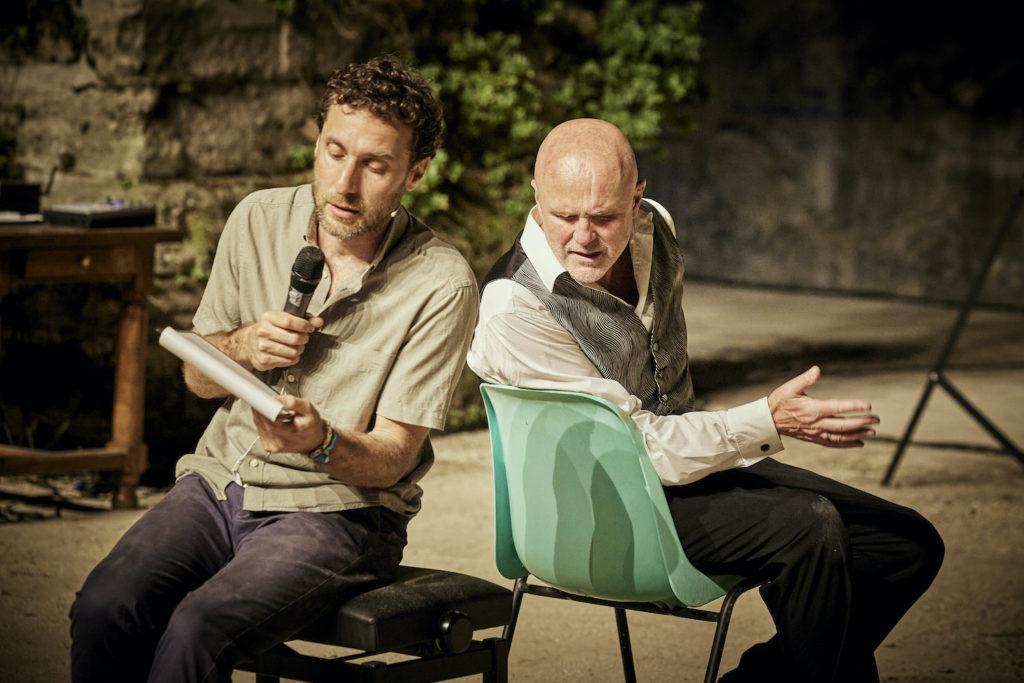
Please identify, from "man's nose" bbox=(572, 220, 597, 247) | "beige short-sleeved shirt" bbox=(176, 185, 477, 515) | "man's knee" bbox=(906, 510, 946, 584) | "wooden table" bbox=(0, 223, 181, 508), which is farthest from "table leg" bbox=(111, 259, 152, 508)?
"man's knee" bbox=(906, 510, 946, 584)

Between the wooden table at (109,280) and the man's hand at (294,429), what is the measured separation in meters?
2.39

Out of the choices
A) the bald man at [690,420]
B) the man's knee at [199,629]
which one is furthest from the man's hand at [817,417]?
the man's knee at [199,629]

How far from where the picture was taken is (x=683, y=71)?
261 inches

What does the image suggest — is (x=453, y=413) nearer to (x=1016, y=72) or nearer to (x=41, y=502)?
(x=41, y=502)

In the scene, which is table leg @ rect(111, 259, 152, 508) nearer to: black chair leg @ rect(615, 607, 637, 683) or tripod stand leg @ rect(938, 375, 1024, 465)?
black chair leg @ rect(615, 607, 637, 683)

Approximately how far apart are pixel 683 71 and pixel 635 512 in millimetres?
4425

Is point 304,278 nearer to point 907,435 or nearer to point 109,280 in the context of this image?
point 109,280

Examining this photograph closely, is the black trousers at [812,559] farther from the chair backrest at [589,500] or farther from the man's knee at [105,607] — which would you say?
the man's knee at [105,607]

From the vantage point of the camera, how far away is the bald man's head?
8.85 ft

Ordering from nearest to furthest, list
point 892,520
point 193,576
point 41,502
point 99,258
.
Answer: point 193,576 < point 892,520 < point 99,258 < point 41,502

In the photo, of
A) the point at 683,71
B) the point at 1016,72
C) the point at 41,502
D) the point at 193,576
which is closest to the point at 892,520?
the point at 193,576

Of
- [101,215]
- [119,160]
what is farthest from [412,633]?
[119,160]

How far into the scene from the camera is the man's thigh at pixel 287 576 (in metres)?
2.31

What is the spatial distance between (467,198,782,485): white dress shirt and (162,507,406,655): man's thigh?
0.38 meters
